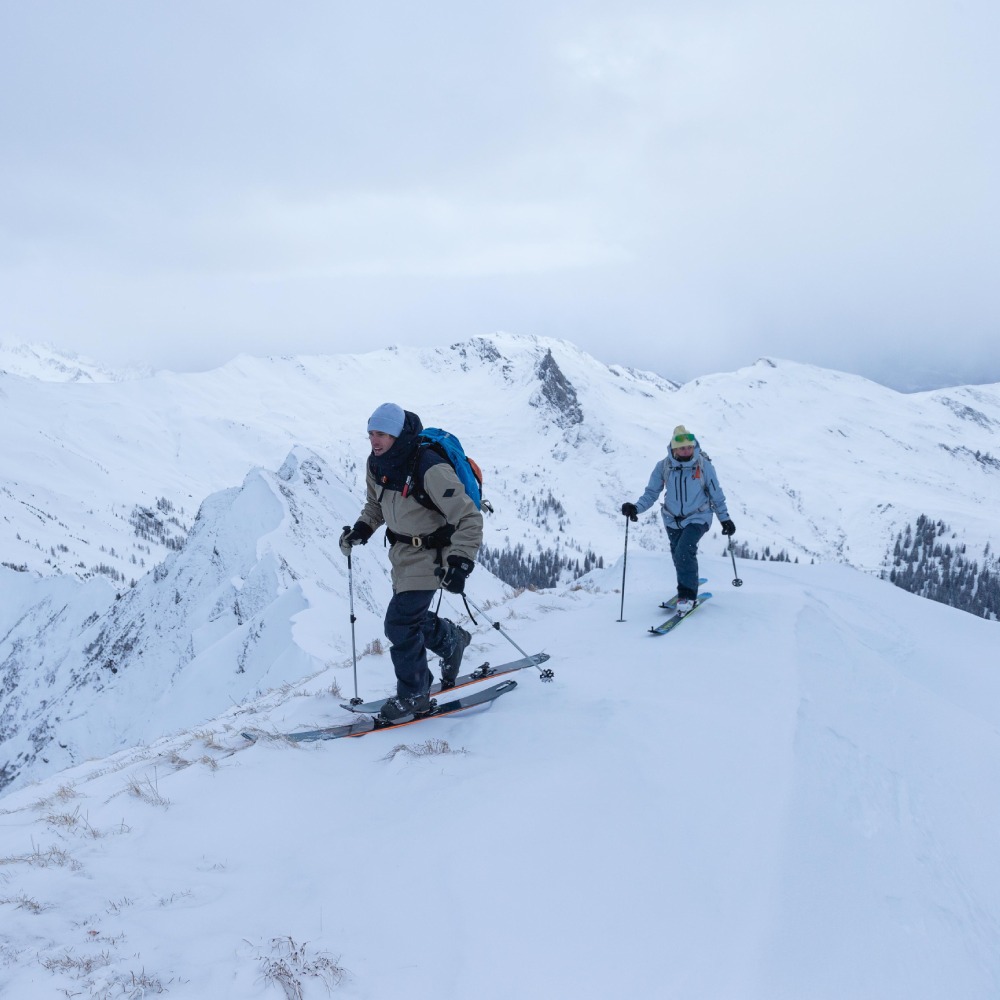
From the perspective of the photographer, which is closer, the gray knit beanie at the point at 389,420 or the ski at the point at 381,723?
the gray knit beanie at the point at 389,420

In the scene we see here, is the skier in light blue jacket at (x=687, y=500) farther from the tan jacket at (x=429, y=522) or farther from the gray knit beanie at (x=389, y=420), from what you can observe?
the gray knit beanie at (x=389, y=420)

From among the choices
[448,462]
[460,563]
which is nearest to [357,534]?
[448,462]

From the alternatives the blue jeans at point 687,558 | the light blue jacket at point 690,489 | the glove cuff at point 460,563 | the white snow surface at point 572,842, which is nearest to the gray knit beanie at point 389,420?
the glove cuff at point 460,563

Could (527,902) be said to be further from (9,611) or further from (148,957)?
(9,611)

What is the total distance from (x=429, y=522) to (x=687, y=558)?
6050mm

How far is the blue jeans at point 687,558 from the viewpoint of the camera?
10.8 metres

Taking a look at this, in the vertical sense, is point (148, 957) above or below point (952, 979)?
above

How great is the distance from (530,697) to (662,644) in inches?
113

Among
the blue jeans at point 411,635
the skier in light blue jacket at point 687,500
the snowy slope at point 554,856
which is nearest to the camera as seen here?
the snowy slope at point 554,856

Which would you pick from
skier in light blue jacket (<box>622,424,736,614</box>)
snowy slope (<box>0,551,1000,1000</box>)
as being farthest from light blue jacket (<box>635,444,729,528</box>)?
snowy slope (<box>0,551,1000,1000</box>)

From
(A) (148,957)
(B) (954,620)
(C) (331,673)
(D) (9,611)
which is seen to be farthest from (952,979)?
(D) (9,611)

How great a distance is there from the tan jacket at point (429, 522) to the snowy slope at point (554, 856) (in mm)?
1701

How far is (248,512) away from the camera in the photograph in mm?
34156

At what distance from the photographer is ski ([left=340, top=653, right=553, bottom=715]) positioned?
7.50m
